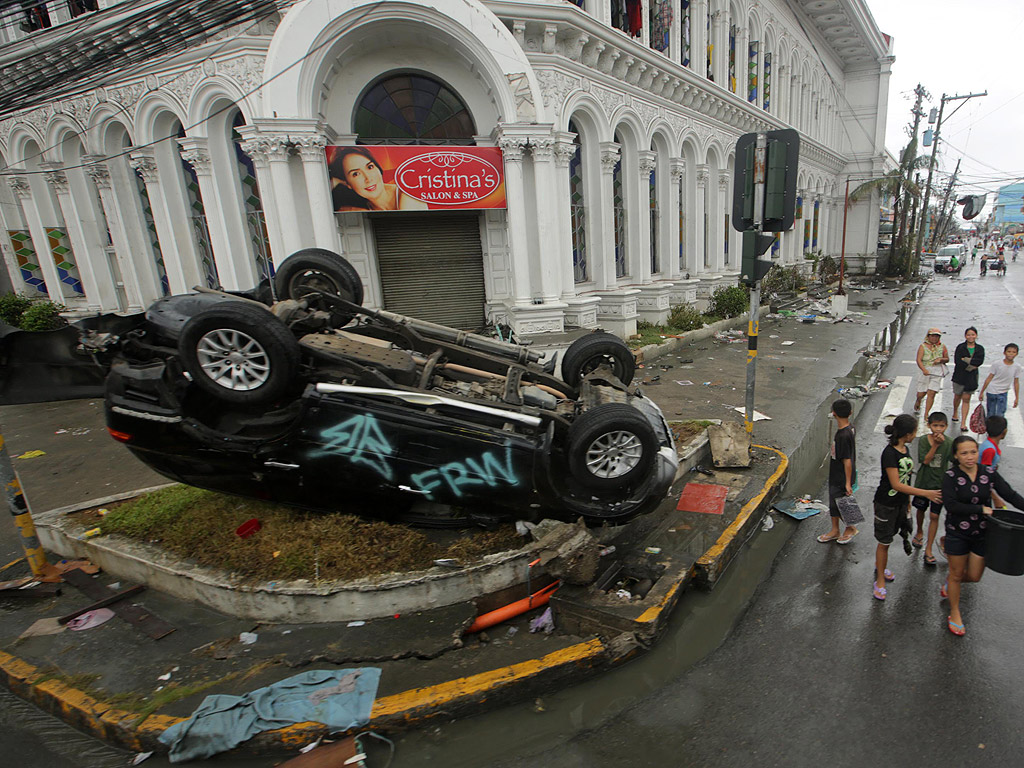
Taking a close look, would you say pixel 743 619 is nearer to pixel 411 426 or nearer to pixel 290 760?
pixel 411 426

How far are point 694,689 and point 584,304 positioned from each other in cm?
935

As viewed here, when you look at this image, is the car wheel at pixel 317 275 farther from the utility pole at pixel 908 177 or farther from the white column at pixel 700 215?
the utility pole at pixel 908 177

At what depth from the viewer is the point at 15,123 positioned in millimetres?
13039

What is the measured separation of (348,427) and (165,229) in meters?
10.6

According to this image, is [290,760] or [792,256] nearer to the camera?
[290,760]

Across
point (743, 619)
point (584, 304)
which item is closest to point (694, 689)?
point (743, 619)

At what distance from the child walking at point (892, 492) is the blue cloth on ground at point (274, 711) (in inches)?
148

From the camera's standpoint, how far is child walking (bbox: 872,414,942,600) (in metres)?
3.98

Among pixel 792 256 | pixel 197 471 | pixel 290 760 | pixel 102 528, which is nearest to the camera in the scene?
pixel 290 760

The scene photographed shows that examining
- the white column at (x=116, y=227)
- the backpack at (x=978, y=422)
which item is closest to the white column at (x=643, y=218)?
the backpack at (x=978, y=422)

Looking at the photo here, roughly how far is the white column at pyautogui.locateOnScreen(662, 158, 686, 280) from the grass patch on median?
517 inches

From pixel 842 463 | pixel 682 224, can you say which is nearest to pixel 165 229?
pixel 842 463

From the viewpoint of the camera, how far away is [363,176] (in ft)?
32.9

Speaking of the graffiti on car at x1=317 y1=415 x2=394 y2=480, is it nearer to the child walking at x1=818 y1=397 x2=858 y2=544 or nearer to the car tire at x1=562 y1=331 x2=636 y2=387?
the car tire at x1=562 y1=331 x2=636 y2=387
